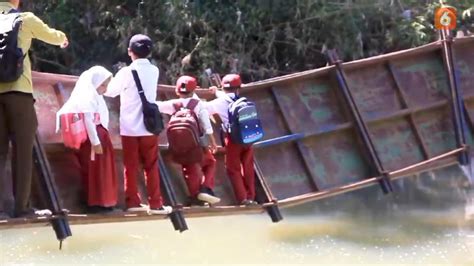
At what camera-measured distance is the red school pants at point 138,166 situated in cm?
701

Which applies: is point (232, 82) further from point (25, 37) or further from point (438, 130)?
point (438, 130)

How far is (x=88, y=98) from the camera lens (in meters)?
6.59

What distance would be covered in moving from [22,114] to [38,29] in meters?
0.58

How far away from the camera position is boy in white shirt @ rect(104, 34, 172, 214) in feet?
22.7

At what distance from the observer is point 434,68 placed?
9.23 m

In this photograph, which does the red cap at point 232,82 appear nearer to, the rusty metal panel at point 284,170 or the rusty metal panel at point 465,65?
the rusty metal panel at point 284,170

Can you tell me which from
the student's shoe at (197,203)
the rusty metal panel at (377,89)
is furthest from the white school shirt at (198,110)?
the rusty metal panel at (377,89)

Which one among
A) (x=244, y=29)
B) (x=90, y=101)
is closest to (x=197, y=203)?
(x=90, y=101)

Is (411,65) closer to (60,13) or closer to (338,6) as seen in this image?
(338,6)

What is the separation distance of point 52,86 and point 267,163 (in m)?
2.37

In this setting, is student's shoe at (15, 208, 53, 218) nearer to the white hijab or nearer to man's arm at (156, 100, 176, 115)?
the white hijab

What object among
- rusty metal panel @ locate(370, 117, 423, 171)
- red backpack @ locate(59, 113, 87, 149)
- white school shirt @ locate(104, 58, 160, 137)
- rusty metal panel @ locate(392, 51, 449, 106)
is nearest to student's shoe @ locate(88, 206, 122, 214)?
red backpack @ locate(59, 113, 87, 149)

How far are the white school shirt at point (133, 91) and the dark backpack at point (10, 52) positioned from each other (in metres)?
1.18

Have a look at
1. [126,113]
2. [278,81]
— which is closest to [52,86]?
[126,113]
